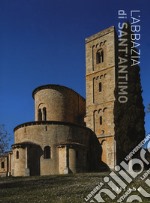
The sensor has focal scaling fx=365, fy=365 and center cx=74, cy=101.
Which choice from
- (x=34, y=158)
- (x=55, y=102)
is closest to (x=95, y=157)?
(x=55, y=102)

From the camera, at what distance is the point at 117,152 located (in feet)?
145

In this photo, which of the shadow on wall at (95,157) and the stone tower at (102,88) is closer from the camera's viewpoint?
the shadow on wall at (95,157)

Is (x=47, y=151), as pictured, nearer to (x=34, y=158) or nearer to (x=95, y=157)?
(x=34, y=158)

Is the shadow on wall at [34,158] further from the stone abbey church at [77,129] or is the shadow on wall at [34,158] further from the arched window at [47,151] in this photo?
the arched window at [47,151]

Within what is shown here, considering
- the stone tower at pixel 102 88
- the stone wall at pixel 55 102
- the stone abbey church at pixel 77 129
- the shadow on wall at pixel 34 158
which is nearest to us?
the shadow on wall at pixel 34 158

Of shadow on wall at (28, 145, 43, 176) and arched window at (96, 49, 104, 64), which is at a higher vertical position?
arched window at (96, 49, 104, 64)

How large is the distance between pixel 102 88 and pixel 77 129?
28.0ft

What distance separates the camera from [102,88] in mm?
50000

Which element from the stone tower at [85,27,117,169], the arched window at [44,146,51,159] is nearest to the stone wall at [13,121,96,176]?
the arched window at [44,146,51,159]

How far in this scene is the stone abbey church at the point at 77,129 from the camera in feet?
135

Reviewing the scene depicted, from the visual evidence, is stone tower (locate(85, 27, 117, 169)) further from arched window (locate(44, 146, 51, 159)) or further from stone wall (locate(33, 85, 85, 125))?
arched window (locate(44, 146, 51, 159))

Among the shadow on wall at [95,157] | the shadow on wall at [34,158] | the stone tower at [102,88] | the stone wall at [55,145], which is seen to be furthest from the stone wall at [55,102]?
the shadow on wall at [34,158]

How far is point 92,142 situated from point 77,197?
30.3 meters

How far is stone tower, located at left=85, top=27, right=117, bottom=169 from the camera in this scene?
1860 inches
